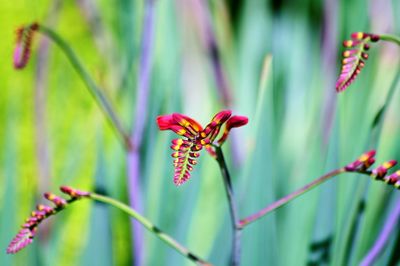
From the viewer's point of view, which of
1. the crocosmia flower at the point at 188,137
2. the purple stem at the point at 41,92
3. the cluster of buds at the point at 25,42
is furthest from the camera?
the purple stem at the point at 41,92

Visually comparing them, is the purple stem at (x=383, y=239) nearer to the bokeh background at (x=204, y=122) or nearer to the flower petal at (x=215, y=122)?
the bokeh background at (x=204, y=122)

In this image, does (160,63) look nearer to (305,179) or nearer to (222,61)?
(222,61)

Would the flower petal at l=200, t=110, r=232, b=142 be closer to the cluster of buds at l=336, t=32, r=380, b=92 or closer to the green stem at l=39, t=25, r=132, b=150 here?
the cluster of buds at l=336, t=32, r=380, b=92

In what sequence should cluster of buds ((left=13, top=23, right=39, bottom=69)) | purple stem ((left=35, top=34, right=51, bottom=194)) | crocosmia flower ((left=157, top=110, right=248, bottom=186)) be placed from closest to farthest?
crocosmia flower ((left=157, top=110, right=248, bottom=186)) < cluster of buds ((left=13, top=23, right=39, bottom=69)) < purple stem ((left=35, top=34, right=51, bottom=194))

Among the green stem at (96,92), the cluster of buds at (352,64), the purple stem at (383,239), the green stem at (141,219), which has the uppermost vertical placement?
the cluster of buds at (352,64)

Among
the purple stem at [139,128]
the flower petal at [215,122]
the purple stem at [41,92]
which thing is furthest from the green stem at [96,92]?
the flower petal at [215,122]

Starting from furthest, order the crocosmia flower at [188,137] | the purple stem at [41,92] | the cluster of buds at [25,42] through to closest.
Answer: the purple stem at [41,92]
the cluster of buds at [25,42]
the crocosmia flower at [188,137]

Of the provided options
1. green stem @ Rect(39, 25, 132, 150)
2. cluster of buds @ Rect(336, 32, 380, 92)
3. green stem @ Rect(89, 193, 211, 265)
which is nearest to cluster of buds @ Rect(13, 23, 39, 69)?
green stem @ Rect(39, 25, 132, 150)
